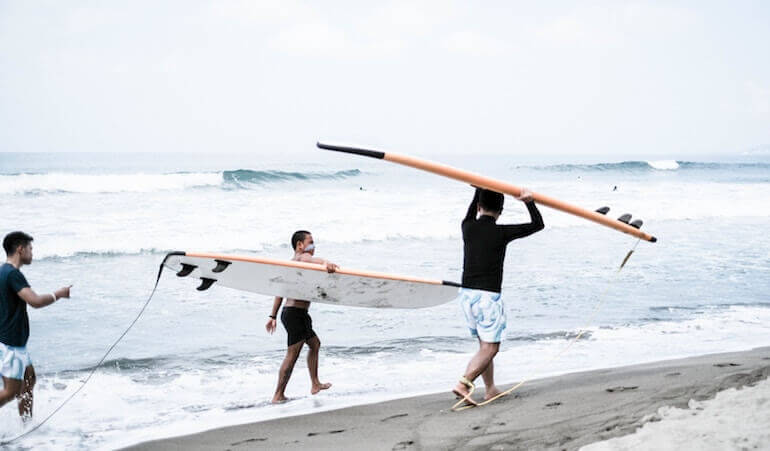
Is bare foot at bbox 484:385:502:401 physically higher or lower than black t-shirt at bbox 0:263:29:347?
lower

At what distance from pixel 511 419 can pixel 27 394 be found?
11.4 ft

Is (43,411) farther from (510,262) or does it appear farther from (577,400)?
(510,262)

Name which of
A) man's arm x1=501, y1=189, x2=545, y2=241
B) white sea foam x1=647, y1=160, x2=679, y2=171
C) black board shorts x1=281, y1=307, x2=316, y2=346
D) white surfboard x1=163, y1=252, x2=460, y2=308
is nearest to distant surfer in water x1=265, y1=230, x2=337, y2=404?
black board shorts x1=281, y1=307, x2=316, y2=346

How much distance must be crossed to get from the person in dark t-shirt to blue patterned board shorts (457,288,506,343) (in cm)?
269

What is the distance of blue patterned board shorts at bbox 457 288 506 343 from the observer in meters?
4.86

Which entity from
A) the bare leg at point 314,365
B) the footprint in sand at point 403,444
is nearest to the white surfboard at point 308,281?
the bare leg at point 314,365

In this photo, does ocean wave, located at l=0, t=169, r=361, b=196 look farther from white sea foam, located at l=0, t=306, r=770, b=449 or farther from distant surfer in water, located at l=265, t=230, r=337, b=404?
distant surfer in water, located at l=265, t=230, r=337, b=404

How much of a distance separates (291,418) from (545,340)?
3.63 m

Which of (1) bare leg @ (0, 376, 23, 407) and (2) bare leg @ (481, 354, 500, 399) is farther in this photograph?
(2) bare leg @ (481, 354, 500, 399)

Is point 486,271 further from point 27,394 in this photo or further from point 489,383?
point 27,394

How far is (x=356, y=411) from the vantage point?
17.4 feet

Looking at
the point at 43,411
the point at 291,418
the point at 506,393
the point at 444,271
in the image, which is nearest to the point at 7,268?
the point at 43,411

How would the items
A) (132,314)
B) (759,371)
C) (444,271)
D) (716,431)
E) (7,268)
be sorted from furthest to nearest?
(444,271) < (132,314) < (759,371) < (7,268) < (716,431)

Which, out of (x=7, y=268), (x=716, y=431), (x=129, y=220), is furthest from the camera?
(x=129, y=220)
